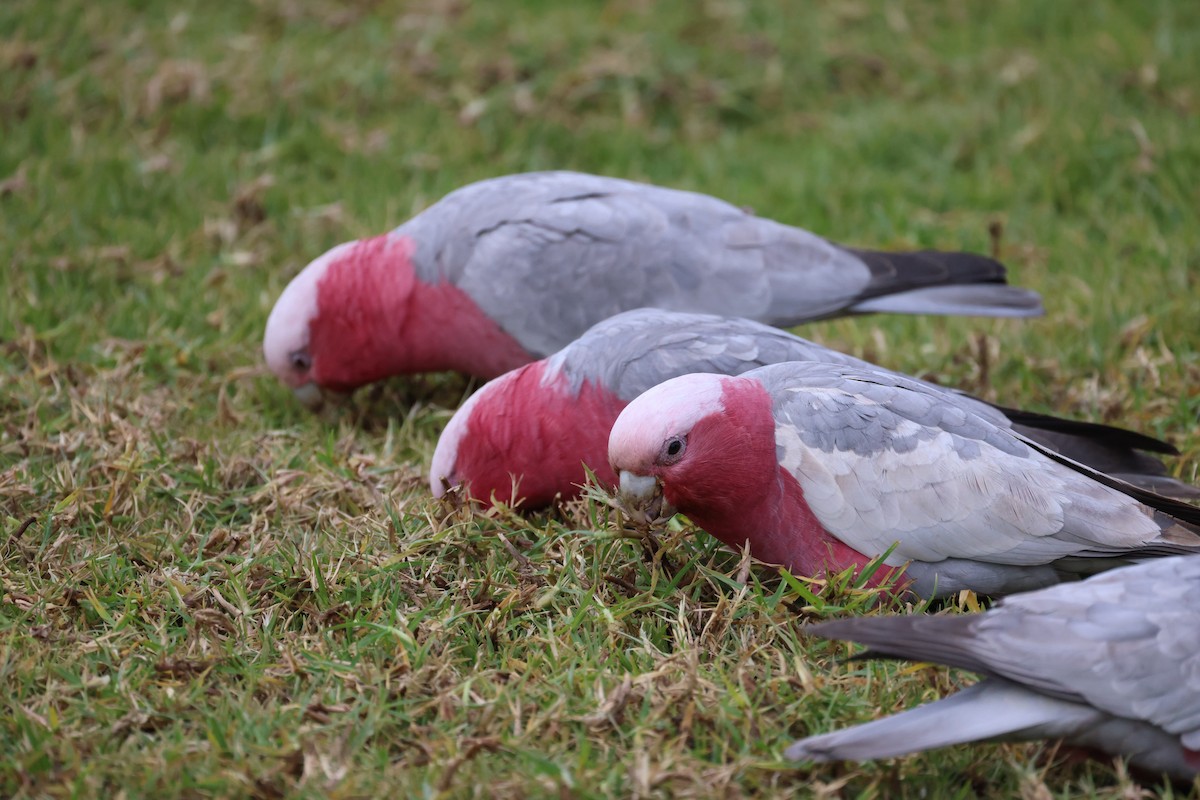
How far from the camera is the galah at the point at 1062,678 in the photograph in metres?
2.64

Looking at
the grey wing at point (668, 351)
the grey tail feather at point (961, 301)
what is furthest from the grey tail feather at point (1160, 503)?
the grey tail feather at point (961, 301)

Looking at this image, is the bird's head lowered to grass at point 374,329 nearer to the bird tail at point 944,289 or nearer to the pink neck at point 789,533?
the bird tail at point 944,289

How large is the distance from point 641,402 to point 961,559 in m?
1.01

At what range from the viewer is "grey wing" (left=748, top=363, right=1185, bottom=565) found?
10.9ft

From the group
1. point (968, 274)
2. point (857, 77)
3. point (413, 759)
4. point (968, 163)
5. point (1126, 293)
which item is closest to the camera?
point (413, 759)

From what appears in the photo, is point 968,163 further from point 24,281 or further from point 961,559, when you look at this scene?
point 24,281

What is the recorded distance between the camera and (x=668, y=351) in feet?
12.7

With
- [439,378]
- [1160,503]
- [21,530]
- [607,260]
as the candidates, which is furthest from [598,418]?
[21,530]

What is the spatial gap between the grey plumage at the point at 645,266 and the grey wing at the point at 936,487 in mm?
1314

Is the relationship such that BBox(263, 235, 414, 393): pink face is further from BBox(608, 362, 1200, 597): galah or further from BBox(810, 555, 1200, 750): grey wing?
BBox(810, 555, 1200, 750): grey wing

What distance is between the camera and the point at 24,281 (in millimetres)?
5293

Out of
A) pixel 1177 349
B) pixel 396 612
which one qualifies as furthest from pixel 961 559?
pixel 1177 349

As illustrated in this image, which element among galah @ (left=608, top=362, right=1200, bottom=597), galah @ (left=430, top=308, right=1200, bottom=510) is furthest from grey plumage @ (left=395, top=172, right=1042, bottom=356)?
galah @ (left=608, top=362, right=1200, bottom=597)

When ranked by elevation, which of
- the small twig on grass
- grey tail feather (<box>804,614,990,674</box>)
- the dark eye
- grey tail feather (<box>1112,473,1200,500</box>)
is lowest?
the small twig on grass
